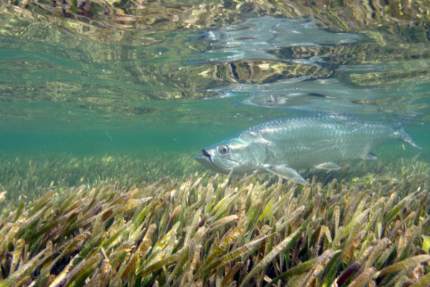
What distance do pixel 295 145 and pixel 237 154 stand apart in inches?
85.8

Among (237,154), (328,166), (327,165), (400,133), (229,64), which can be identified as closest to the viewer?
(237,154)

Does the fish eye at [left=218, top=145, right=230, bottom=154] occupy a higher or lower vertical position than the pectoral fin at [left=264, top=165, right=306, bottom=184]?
higher

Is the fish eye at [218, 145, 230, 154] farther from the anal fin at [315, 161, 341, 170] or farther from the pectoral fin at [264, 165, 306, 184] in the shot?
the anal fin at [315, 161, 341, 170]

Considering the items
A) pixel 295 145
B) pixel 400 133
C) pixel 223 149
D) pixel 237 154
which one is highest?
pixel 223 149

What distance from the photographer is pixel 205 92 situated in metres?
18.4

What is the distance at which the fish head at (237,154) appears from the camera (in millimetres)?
6414

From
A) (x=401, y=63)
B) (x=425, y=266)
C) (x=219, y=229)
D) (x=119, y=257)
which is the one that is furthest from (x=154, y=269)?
(x=401, y=63)

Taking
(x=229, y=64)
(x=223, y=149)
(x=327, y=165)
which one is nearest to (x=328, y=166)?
(x=327, y=165)

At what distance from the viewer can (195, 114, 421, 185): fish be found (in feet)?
21.9

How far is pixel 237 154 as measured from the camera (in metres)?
6.82

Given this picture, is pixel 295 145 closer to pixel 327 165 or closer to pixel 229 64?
pixel 327 165

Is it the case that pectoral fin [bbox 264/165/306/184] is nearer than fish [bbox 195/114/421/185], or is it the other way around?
pectoral fin [bbox 264/165/306/184]

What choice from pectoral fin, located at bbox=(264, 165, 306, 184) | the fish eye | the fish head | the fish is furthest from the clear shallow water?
pectoral fin, located at bbox=(264, 165, 306, 184)

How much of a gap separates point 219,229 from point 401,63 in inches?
543
